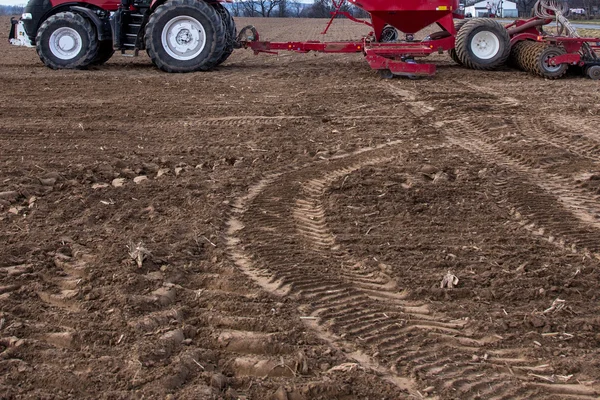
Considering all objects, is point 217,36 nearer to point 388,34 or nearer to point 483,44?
point 388,34

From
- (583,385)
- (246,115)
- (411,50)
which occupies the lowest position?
(583,385)

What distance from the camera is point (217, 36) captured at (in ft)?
40.4

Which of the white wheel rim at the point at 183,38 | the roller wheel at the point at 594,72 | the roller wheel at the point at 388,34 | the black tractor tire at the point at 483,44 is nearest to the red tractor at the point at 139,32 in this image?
the white wheel rim at the point at 183,38

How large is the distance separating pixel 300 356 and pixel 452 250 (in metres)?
1.60

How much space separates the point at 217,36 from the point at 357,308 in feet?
31.3

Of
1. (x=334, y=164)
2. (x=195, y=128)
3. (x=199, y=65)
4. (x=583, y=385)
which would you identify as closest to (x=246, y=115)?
(x=195, y=128)

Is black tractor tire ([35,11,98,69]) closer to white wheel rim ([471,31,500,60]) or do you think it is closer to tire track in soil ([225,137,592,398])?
white wheel rim ([471,31,500,60])

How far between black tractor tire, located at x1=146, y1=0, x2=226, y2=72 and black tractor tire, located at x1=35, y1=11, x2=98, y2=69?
3.58ft

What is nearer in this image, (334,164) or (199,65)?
(334,164)

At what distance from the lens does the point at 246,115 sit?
845 centimetres

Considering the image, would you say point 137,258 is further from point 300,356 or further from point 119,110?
point 119,110

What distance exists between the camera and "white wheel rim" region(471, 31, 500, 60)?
1268 centimetres

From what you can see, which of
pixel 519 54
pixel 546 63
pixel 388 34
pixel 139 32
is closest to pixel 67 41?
pixel 139 32

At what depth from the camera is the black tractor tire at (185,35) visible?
12.1 metres
